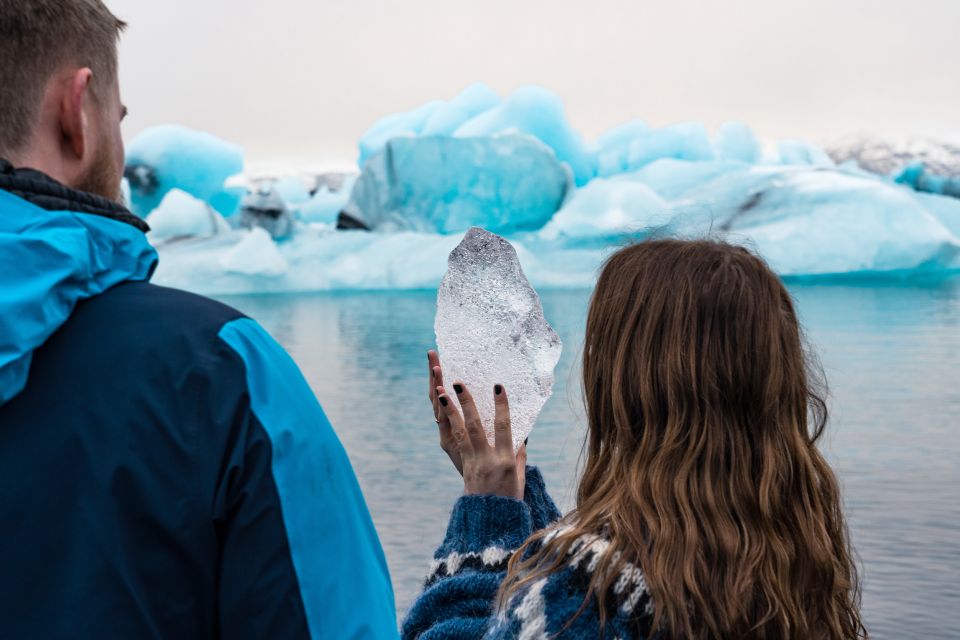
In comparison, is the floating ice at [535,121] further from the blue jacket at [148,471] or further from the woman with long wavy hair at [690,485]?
the blue jacket at [148,471]

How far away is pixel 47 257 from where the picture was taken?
86cm

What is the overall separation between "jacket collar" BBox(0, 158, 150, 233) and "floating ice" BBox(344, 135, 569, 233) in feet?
70.4

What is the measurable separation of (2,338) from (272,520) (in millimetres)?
241

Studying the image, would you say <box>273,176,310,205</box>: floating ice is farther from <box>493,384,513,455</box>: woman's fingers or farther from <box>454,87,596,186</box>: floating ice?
<box>493,384,513,455</box>: woman's fingers

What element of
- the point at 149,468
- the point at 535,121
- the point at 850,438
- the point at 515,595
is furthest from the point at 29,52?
the point at 535,121

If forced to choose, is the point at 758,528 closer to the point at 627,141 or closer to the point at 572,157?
the point at 572,157

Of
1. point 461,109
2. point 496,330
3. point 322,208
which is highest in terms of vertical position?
point 461,109

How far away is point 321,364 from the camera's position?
11758 millimetres

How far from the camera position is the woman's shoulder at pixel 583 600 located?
1.16 m

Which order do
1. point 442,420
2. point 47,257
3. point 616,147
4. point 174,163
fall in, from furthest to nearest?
point 616,147
point 174,163
point 442,420
point 47,257

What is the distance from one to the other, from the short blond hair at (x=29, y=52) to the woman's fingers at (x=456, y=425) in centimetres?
72

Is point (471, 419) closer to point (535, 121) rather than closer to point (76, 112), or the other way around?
point (76, 112)

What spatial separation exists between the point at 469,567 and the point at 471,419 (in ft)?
0.61

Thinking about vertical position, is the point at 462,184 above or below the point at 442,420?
below
